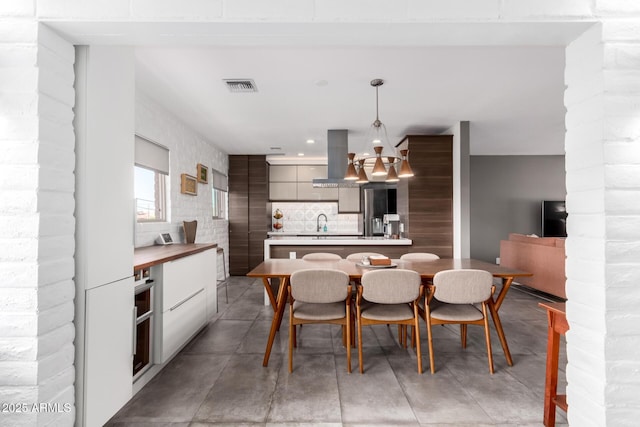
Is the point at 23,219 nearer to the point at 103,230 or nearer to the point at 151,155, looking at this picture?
the point at 103,230

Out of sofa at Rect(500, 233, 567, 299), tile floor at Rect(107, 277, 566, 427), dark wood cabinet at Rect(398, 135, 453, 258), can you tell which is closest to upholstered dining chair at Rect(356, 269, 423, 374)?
tile floor at Rect(107, 277, 566, 427)

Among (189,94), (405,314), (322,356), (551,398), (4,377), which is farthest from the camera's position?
(189,94)

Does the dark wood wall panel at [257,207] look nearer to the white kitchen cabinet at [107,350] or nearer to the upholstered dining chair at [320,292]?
the upholstered dining chair at [320,292]

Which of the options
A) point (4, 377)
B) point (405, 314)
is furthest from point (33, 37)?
point (405, 314)

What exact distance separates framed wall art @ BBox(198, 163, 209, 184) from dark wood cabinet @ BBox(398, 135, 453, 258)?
3.18 meters

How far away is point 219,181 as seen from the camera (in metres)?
6.07

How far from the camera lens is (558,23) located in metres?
1.22

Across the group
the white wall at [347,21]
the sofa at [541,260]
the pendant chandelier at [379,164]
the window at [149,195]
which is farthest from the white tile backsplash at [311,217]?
the white wall at [347,21]

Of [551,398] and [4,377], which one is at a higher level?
[4,377]

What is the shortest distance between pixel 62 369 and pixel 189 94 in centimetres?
288

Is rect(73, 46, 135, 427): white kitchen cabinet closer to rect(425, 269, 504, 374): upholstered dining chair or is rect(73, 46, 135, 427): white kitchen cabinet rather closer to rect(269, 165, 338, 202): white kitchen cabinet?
rect(425, 269, 504, 374): upholstered dining chair

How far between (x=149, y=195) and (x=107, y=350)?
8.47 ft

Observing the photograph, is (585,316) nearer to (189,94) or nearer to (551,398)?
(551,398)

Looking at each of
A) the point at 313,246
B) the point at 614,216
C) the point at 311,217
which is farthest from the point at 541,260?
the point at 311,217
